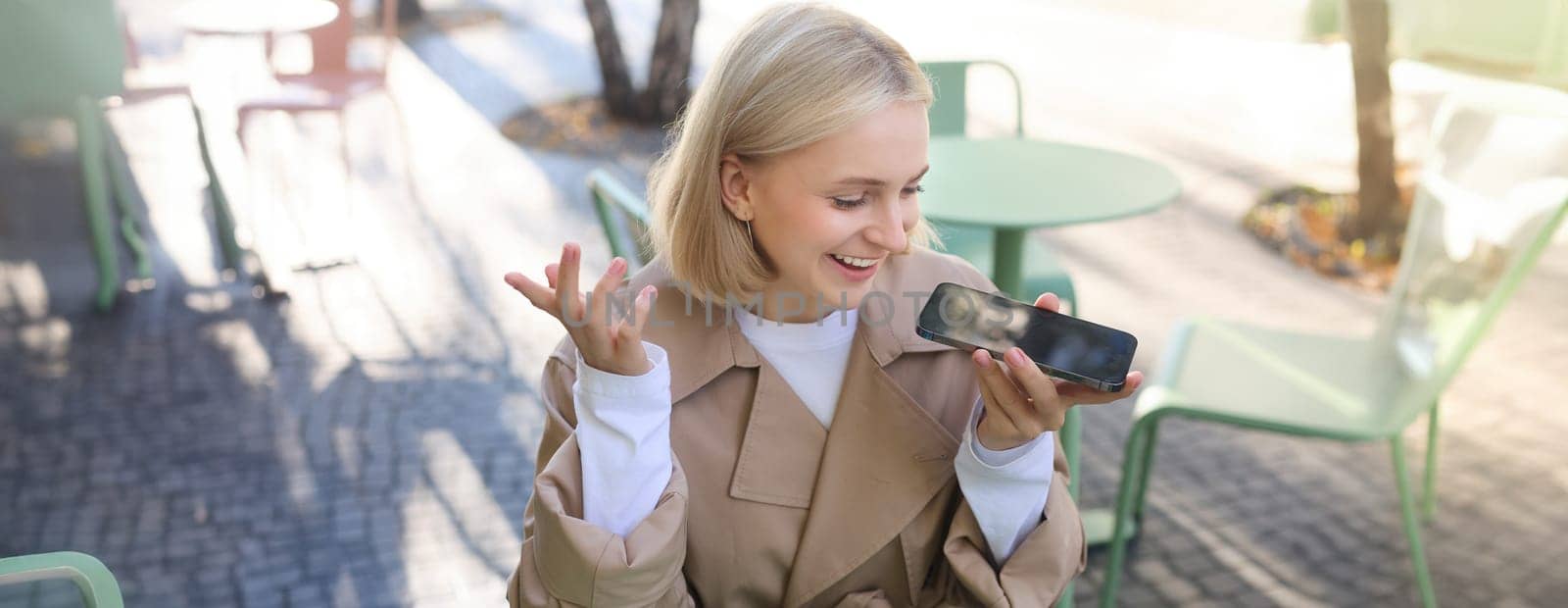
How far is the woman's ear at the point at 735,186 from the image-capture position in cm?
173

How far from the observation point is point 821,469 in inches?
72.3

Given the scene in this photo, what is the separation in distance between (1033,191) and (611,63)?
515cm

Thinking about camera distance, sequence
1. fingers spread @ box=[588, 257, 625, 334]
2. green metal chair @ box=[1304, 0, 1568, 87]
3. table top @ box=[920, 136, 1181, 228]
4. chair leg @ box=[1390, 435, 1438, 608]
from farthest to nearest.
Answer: green metal chair @ box=[1304, 0, 1568, 87]
table top @ box=[920, 136, 1181, 228]
chair leg @ box=[1390, 435, 1438, 608]
fingers spread @ box=[588, 257, 625, 334]

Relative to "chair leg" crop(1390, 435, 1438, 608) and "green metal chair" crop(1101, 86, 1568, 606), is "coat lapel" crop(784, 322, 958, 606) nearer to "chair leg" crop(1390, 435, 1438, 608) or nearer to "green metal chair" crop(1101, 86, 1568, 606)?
"green metal chair" crop(1101, 86, 1568, 606)

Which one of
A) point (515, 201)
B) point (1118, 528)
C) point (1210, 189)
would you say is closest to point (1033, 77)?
point (1210, 189)

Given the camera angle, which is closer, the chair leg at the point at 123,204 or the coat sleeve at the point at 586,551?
the coat sleeve at the point at 586,551

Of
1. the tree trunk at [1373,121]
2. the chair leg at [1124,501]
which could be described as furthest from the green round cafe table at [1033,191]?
the tree trunk at [1373,121]

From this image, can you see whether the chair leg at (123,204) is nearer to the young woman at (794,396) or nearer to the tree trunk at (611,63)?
the tree trunk at (611,63)

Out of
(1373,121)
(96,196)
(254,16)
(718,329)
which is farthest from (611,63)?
(718,329)

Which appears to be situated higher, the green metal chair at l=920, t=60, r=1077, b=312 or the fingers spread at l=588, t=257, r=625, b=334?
the fingers spread at l=588, t=257, r=625, b=334

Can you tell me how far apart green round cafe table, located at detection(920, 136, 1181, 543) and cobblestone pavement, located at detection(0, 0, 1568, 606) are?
2.34ft

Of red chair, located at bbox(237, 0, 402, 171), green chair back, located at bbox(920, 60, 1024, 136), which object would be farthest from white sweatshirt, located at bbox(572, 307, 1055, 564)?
red chair, located at bbox(237, 0, 402, 171)

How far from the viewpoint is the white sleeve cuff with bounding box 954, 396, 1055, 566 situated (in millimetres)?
1686

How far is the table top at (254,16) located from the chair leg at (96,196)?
0.62m
